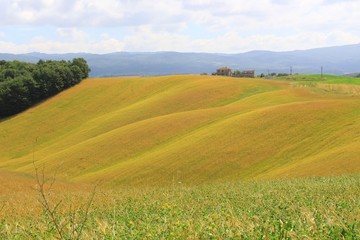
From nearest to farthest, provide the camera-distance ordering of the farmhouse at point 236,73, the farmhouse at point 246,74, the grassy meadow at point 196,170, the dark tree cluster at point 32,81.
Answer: the grassy meadow at point 196,170, the dark tree cluster at point 32,81, the farmhouse at point 246,74, the farmhouse at point 236,73

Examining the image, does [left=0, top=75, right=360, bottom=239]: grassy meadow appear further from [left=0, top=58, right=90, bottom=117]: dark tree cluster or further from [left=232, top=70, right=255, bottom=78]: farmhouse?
[left=232, top=70, right=255, bottom=78]: farmhouse

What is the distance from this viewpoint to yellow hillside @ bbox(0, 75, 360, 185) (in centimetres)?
3581

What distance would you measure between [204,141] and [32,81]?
2655 inches

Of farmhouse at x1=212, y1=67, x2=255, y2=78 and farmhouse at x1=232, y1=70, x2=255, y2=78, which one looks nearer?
farmhouse at x1=232, y1=70, x2=255, y2=78

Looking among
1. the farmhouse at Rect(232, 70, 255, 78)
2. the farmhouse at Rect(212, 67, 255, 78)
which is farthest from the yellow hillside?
the farmhouse at Rect(212, 67, 255, 78)

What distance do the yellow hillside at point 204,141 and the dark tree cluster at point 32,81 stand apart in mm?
14269

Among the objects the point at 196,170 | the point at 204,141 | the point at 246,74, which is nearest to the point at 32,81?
the point at 204,141

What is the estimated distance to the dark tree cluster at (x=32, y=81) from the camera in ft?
317

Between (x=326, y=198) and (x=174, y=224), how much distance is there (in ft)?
16.8

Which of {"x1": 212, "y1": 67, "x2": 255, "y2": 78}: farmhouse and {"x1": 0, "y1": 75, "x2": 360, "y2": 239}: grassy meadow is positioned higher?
{"x1": 212, "y1": 67, "x2": 255, "y2": 78}: farmhouse

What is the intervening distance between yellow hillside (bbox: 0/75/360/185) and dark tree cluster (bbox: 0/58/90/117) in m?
14.3

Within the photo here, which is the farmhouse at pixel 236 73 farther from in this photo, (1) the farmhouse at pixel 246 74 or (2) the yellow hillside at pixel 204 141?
(2) the yellow hillside at pixel 204 141

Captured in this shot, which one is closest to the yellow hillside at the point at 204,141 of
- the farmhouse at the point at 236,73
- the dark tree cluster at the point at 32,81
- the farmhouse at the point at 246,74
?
the dark tree cluster at the point at 32,81

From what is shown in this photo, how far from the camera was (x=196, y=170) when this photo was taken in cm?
3694
